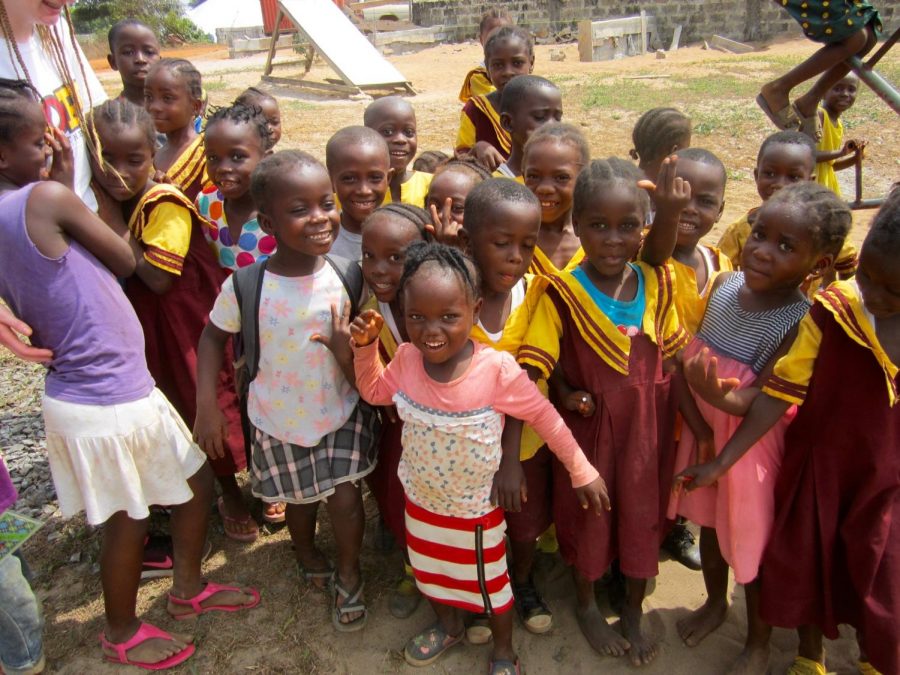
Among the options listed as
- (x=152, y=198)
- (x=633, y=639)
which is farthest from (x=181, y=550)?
(x=633, y=639)

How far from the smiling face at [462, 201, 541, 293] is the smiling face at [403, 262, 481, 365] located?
6.5 inches

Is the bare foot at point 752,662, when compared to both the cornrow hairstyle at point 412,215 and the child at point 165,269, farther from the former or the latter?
the child at point 165,269

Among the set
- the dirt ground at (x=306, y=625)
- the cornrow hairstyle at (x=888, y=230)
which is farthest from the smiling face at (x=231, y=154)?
the cornrow hairstyle at (x=888, y=230)

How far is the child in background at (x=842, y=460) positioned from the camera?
1.67 meters

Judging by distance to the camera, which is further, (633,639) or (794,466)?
(633,639)

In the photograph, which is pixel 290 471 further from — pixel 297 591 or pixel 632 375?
pixel 632 375

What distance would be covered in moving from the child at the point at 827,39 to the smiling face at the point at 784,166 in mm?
395

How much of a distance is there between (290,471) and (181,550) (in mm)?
539

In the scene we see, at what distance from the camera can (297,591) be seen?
2559 mm

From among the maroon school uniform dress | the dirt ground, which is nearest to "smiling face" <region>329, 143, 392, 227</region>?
the dirt ground

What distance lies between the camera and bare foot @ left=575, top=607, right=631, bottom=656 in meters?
2.20

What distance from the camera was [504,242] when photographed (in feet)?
6.41

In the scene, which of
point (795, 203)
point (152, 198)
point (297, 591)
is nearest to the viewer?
point (795, 203)

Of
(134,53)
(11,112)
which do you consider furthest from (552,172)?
(134,53)
